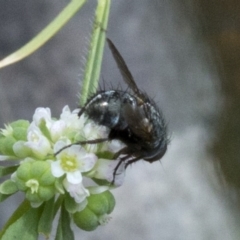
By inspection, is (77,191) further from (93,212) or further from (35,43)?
(35,43)

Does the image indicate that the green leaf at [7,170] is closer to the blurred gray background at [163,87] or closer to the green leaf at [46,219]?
the green leaf at [46,219]

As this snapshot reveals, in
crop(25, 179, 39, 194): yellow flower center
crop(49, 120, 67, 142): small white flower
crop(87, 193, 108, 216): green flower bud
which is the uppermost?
crop(49, 120, 67, 142): small white flower

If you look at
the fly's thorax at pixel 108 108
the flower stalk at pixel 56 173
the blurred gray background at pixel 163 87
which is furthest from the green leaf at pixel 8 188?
the blurred gray background at pixel 163 87

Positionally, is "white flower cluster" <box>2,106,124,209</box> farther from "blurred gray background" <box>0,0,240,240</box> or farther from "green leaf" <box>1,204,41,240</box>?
"blurred gray background" <box>0,0,240,240</box>

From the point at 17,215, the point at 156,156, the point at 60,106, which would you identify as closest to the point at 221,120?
the point at 60,106

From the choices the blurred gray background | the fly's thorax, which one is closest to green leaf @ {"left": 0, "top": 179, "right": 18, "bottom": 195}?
the fly's thorax

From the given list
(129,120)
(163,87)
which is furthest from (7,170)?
(163,87)

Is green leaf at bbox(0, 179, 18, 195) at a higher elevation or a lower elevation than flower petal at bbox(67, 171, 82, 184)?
higher
